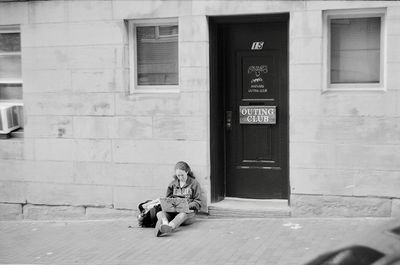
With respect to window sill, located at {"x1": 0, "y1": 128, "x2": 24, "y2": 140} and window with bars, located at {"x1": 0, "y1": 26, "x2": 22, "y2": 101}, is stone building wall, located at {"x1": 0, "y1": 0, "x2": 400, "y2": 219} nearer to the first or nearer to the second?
window sill, located at {"x1": 0, "y1": 128, "x2": 24, "y2": 140}

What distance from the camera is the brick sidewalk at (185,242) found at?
7.70 metres

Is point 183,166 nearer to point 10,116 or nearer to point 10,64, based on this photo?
point 10,116

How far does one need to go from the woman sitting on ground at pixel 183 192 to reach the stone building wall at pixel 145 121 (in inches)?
12.7

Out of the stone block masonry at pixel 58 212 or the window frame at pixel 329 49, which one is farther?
the stone block masonry at pixel 58 212

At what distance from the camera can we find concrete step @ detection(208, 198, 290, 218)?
9.43m

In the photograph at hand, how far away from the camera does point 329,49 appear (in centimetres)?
923

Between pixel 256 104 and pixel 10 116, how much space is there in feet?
13.4

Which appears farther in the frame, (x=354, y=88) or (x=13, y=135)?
(x=13, y=135)

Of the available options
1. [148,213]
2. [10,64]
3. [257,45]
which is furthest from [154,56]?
[10,64]

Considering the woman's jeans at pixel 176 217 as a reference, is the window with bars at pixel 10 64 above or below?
above

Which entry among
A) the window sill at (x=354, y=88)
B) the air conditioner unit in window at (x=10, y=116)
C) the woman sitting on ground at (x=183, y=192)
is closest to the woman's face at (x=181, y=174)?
the woman sitting on ground at (x=183, y=192)

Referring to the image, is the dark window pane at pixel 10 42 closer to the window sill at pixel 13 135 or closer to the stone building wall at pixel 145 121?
the stone building wall at pixel 145 121

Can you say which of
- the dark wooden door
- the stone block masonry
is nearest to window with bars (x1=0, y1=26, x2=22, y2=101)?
the stone block masonry

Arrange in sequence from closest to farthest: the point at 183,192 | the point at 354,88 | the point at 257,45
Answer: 1. the point at 354,88
2. the point at 183,192
3. the point at 257,45
